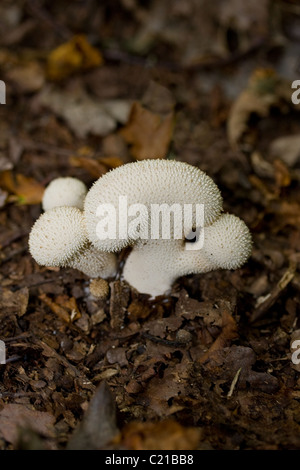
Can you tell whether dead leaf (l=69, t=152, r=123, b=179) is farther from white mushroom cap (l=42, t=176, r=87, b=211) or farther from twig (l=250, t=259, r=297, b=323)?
twig (l=250, t=259, r=297, b=323)

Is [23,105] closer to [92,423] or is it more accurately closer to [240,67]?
[240,67]

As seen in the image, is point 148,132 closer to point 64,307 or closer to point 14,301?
point 64,307

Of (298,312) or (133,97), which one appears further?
(133,97)

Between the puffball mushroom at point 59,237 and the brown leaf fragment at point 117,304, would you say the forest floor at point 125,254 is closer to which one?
the brown leaf fragment at point 117,304

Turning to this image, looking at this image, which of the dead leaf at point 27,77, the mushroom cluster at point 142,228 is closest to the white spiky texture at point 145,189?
the mushroom cluster at point 142,228

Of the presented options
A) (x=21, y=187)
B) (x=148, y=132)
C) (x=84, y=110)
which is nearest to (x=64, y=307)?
(x=21, y=187)

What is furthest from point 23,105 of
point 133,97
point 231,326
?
point 231,326

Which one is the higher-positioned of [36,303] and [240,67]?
[240,67]

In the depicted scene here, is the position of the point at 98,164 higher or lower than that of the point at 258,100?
lower
